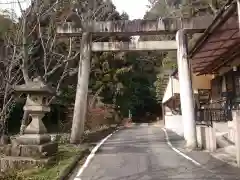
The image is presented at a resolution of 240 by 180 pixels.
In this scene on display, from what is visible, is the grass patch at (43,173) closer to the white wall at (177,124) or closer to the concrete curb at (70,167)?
the concrete curb at (70,167)

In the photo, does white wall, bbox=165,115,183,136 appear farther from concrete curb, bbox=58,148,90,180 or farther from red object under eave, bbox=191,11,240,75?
concrete curb, bbox=58,148,90,180

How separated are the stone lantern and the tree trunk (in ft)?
12.6

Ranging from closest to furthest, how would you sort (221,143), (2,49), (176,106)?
(221,143) → (2,49) → (176,106)

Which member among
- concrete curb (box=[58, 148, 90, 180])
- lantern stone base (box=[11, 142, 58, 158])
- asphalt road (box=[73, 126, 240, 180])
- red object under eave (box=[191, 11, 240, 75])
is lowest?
asphalt road (box=[73, 126, 240, 180])

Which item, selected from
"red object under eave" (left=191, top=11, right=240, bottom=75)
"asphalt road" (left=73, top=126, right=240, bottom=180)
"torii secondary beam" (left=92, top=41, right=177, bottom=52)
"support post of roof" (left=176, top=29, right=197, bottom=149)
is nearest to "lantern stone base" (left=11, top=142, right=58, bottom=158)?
"asphalt road" (left=73, top=126, right=240, bottom=180)

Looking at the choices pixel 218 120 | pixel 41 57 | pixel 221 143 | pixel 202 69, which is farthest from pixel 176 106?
pixel 221 143

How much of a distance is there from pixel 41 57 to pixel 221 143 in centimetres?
1536

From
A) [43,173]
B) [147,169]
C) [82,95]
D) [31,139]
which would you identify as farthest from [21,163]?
[82,95]

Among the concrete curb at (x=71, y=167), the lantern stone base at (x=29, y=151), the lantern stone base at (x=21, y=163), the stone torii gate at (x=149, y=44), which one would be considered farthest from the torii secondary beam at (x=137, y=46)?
the lantern stone base at (x=21, y=163)

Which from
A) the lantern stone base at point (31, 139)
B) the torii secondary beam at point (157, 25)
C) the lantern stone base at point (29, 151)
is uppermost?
the torii secondary beam at point (157, 25)

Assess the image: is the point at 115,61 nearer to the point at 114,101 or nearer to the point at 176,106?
the point at 114,101

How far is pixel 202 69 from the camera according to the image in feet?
62.0

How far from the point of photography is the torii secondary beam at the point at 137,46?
14633 mm

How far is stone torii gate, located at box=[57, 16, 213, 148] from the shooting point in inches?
518
